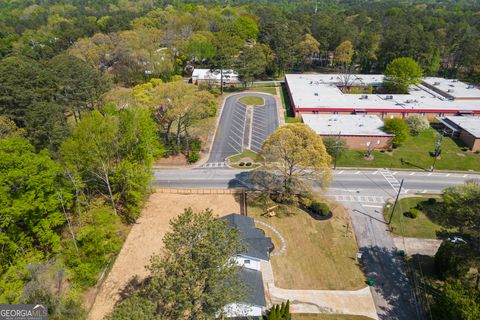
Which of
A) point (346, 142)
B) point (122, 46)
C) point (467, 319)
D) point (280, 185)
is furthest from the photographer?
point (122, 46)

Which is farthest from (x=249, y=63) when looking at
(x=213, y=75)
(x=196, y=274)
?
(x=196, y=274)

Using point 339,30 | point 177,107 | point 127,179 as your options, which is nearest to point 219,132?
point 177,107

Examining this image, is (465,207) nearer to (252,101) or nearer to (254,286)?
(254,286)

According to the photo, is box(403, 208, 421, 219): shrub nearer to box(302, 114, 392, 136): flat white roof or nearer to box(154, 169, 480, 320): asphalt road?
box(154, 169, 480, 320): asphalt road

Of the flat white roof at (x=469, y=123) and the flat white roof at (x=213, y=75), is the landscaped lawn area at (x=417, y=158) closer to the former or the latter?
the flat white roof at (x=469, y=123)

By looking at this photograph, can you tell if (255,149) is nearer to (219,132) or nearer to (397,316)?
(219,132)

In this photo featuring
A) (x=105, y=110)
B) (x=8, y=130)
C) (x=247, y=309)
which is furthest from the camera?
(x=8, y=130)
